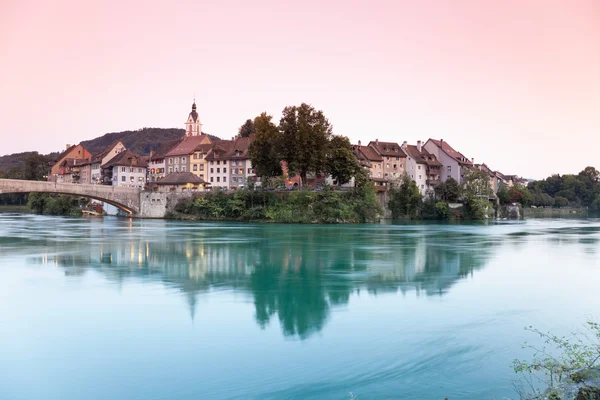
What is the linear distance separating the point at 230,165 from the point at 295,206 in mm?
28001

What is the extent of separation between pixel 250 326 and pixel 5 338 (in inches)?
230

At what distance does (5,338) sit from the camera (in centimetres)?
1284

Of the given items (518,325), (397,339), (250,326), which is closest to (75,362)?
(250,326)

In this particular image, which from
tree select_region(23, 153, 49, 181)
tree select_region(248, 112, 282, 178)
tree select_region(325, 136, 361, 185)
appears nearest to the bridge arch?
tree select_region(248, 112, 282, 178)

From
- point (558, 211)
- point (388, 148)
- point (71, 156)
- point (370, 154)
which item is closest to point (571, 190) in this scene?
point (558, 211)

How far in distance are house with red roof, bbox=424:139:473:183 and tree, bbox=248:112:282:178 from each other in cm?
4050

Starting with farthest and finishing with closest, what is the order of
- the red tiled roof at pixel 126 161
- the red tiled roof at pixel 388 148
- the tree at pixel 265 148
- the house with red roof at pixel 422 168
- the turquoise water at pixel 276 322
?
the red tiled roof at pixel 126 161 → the red tiled roof at pixel 388 148 → the house with red roof at pixel 422 168 → the tree at pixel 265 148 → the turquoise water at pixel 276 322

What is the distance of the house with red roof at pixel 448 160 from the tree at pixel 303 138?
37.6 m

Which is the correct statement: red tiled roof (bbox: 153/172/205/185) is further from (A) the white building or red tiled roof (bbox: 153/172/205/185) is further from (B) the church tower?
(B) the church tower

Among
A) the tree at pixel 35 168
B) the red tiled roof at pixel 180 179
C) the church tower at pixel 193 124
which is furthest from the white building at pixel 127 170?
the tree at pixel 35 168

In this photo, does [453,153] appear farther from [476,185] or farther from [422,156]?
[476,185]

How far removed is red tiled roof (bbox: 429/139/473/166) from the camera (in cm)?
10244

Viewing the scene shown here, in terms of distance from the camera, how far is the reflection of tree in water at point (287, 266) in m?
17.6

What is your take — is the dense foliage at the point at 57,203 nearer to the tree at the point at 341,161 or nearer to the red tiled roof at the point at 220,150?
the red tiled roof at the point at 220,150
